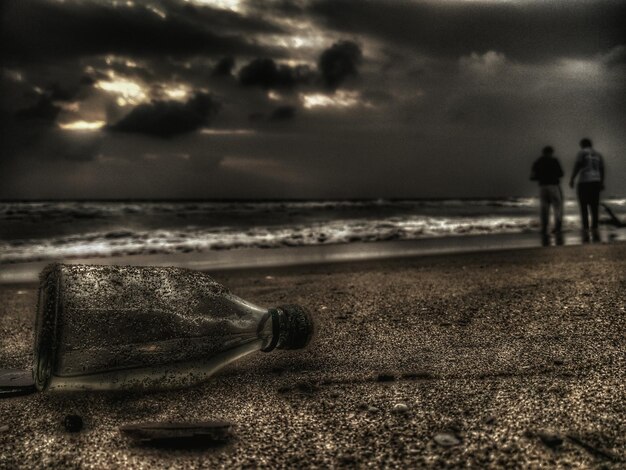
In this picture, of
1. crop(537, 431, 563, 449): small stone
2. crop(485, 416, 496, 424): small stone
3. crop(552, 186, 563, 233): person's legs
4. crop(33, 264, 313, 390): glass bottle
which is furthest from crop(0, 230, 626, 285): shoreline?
crop(537, 431, 563, 449): small stone

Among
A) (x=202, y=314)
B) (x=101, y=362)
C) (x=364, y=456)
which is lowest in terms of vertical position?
(x=364, y=456)

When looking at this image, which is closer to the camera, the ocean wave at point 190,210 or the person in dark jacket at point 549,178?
the person in dark jacket at point 549,178

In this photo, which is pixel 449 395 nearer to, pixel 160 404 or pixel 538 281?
pixel 160 404

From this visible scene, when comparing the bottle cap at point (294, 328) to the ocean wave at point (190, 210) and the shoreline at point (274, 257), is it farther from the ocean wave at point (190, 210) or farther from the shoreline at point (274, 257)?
the ocean wave at point (190, 210)

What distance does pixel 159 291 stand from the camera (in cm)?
165

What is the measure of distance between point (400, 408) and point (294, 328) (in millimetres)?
423

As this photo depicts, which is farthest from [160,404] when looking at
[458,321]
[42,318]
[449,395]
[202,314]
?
[458,321]

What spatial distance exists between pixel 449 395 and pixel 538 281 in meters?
2.15

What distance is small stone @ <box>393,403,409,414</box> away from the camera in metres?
1.37

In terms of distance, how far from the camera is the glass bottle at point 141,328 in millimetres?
1441

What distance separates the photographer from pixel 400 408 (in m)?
1.39

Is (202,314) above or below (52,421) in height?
above

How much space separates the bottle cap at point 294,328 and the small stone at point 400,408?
37 centimetres

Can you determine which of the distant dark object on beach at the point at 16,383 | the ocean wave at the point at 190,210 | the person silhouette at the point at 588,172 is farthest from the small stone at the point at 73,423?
the ocean wave at the point at 190,210
